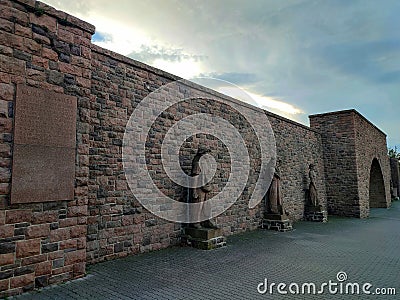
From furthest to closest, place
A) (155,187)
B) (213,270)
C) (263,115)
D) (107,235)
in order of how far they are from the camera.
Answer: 1. (263,115)
2. (155,187)
3. (107,235)
4. (213,270)

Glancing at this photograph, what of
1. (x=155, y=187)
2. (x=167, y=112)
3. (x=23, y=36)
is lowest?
(x=155, y=187)

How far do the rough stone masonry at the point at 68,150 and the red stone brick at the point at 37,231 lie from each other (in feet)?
→ 0.04

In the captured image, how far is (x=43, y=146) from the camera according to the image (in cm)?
409

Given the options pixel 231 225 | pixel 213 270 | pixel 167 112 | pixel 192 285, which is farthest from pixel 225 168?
pixel 192 285

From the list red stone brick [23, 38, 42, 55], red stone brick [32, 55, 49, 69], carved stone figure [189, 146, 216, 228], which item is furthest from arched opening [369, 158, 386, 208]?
red stone brick [23, 38, 42, 55]

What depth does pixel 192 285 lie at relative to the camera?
4.17 m

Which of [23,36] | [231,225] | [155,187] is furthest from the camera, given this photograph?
[231,225]

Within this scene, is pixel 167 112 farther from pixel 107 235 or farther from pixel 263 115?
pixel 263 115

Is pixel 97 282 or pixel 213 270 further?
pixel 213 270

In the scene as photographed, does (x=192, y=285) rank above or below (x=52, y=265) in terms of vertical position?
below

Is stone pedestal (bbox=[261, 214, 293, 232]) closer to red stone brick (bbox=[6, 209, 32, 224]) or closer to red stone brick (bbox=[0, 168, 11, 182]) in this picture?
red stone brick (bbox=[6, 209, 32, 224])

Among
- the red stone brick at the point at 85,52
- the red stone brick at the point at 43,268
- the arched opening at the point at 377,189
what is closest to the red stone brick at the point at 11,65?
the red stone brick at the point at 85,52

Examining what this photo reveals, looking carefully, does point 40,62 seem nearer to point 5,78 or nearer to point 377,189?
point 5,78

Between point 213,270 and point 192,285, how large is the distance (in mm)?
823
